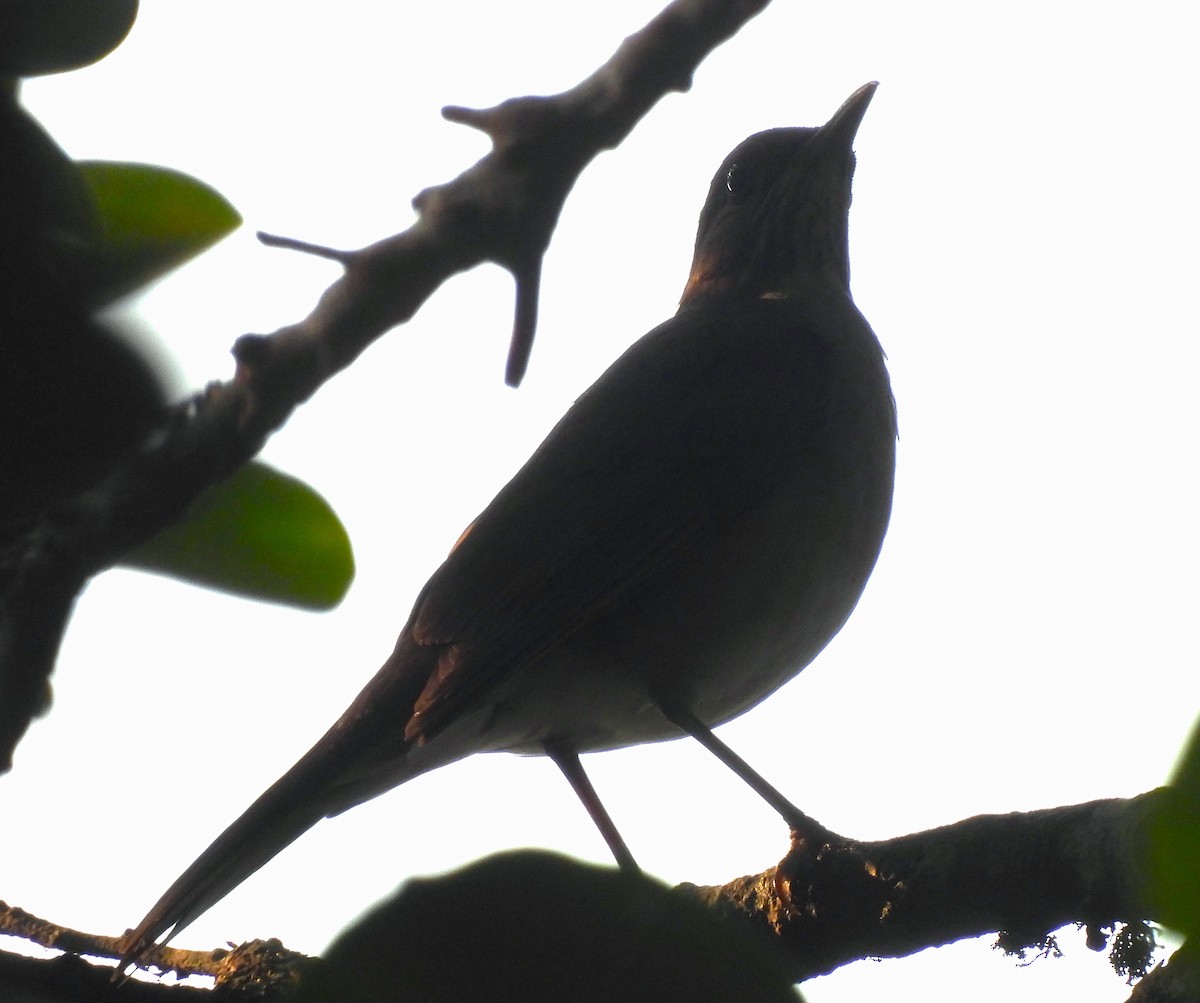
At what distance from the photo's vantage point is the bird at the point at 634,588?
4.46 metres

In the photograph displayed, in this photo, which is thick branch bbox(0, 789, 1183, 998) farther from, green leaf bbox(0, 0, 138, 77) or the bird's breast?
green leaf bbox(0, 0, 138, 77)

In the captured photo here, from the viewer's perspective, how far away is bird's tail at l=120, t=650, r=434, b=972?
4.02m

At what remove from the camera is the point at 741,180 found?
6941 mm

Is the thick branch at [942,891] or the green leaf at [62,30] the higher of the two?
the green leaf at [62,30]

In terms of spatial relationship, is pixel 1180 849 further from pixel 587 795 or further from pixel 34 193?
pixel 587 795

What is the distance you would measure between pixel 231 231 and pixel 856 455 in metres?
2.97

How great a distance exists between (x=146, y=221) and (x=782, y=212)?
465cm

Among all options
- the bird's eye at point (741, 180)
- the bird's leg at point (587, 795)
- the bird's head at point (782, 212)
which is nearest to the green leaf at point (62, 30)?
the bird's leg at point (587, 795)

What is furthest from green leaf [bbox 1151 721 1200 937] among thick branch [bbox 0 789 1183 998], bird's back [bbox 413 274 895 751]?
bird's back [bbox 413 274 895 751]

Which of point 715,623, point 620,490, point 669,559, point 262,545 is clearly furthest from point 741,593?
point 262,545

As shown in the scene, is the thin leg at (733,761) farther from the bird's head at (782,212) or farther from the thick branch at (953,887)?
the bird's head at (782,212)

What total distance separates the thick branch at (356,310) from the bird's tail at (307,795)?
8.31 feet

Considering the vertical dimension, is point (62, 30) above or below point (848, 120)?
below

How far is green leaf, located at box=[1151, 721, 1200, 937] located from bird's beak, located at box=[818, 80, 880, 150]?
221 inches
